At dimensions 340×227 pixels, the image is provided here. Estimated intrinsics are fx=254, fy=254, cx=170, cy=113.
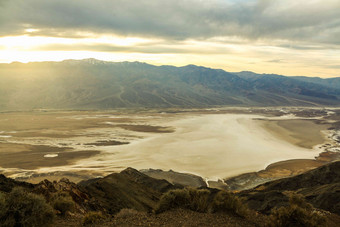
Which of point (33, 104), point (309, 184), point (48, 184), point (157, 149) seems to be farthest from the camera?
point (33, 104)

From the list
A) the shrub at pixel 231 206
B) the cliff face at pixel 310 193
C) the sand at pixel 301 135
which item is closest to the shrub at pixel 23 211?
the shrub at pixel 231 206

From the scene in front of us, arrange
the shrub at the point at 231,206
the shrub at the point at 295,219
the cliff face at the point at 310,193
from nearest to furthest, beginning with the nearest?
the shrub at the point at 295,219 → the shrub at the point at 231,206 → the cliff face at the point at 310,193

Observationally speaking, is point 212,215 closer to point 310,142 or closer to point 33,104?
point 310,142

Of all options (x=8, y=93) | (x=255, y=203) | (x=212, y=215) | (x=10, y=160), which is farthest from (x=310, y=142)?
(x=8, y=93)

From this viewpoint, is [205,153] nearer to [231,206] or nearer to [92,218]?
[231,206]

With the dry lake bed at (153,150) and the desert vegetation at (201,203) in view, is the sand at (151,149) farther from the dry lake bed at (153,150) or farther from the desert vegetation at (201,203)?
the desert vegetation at (201,203)

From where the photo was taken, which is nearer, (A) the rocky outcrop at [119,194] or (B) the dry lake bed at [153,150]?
(A) the rocky outcrop at [119,194]

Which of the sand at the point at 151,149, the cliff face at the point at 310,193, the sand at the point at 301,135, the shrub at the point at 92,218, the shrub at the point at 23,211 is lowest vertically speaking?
the sand at the point at 151,149

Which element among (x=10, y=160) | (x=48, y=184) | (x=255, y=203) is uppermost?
(x=48, y=184)

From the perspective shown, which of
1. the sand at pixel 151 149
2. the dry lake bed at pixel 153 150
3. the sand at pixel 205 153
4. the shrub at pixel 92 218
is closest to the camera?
the shrub at pixel 92 218
